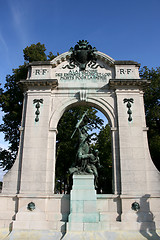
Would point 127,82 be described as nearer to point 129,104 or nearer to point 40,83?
point 129,104

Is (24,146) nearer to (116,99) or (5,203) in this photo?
(5,203)

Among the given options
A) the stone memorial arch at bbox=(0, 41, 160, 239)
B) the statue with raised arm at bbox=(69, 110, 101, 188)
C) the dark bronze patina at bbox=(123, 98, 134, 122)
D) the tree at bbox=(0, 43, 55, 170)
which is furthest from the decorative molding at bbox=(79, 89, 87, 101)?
the tree at bbox=(0, 43, 55, 170)

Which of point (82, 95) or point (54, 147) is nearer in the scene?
point (54, 147)

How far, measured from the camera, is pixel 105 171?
2159 centimetres

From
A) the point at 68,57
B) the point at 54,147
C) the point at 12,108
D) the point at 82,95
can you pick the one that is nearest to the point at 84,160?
the point at 54,147

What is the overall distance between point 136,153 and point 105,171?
11229mm

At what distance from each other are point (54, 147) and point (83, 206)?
11.1ft

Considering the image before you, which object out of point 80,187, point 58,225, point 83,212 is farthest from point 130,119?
point 58,225

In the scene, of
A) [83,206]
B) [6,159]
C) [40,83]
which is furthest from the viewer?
[6,159]

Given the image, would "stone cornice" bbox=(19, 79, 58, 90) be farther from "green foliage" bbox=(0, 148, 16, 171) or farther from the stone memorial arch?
"green foliage" bbox=(0, 148, 16, 171)

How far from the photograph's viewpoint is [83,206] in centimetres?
972

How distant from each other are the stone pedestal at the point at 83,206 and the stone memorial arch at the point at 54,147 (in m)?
0.29

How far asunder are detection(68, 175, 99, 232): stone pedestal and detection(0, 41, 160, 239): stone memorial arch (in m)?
0.29

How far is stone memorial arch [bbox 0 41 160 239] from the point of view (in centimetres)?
995
